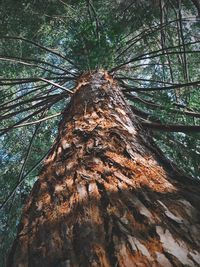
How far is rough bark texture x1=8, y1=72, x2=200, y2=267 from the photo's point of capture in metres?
1.07

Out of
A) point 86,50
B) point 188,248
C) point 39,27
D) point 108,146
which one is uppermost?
point 39,27

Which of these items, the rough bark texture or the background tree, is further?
the background tree

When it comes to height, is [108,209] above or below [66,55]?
below

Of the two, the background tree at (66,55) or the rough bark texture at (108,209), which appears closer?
the rough bark texture at (108,209)

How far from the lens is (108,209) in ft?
4.28

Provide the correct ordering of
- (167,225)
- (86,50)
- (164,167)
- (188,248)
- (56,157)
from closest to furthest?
(188,248) < (167,225) < (164,167) < (56,157) < (86,50)

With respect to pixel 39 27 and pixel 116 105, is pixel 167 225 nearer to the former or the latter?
pixel 116 105

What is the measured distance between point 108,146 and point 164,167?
31cm

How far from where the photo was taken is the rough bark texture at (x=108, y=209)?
1072 millimetres

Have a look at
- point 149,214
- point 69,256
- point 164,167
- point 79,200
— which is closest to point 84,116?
point 164,167

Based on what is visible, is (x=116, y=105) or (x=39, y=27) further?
(x=39, y=27)

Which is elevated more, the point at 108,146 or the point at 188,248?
the point at 108,146

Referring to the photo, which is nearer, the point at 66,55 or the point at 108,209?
the point at 108,209

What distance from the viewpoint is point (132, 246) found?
107 centimetres
